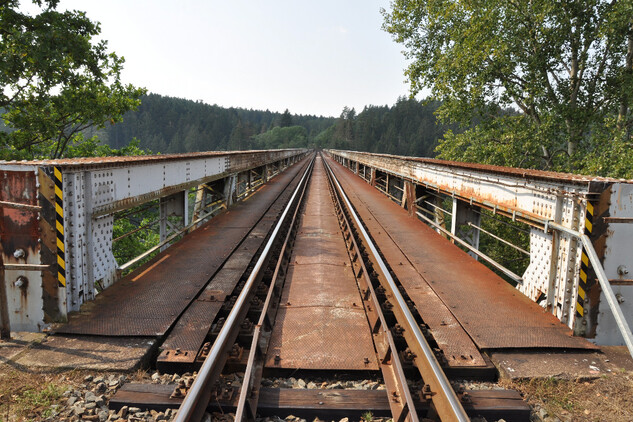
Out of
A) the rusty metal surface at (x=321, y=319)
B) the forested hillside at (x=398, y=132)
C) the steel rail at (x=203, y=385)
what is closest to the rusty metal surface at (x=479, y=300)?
the rusty metal surface at (x=321, y=319)

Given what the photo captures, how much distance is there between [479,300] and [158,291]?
4.30 m

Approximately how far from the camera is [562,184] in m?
4.22

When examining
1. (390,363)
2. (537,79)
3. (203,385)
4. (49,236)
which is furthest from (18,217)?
(537,79)

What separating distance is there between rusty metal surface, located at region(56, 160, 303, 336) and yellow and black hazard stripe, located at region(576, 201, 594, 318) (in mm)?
4407

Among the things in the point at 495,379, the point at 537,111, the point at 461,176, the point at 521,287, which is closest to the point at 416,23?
the point at 537,111

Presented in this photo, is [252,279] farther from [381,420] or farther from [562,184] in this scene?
[562,184]

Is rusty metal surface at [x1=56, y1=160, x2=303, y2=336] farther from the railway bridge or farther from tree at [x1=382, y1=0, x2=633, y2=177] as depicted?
tree at [x1=382, y1=0, x2=633, y2=177]

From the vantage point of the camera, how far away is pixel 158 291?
16.4ft

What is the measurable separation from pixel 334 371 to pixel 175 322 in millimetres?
1898

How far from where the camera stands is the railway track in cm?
283

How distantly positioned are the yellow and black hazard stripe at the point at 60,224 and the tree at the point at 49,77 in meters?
11.1

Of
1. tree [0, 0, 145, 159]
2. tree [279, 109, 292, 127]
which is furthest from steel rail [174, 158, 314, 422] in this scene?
tree [279, 109, 292, 127]

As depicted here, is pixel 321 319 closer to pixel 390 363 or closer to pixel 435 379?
pixel 390 363

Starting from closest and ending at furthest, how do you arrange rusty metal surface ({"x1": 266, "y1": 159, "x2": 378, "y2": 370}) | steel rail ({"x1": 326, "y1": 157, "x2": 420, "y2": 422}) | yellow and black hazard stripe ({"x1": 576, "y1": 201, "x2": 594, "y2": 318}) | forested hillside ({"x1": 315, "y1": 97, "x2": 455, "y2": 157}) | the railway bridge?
steel rail ({"x1": 326, "y1": 157, "x2": 420, "y2": 422}) < the railway bridge < rusty metal surface ({"x1": 266, "y1": 159, "x2": 378, "y2": 370}) < yellow and black hazard stripe ({"x1": 576, "y1": 201, "x2": 594, "y2": 318}) < forested hillside ({"x1": 315, "y1": 97, "x2": 455, "y2": 157})
